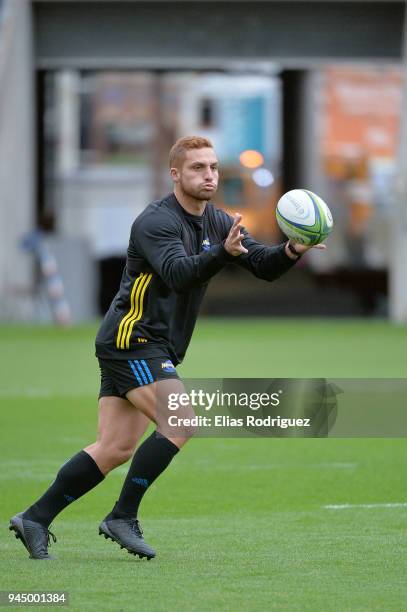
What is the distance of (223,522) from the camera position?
9.38 meters

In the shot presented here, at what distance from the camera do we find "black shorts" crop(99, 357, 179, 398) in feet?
25.3

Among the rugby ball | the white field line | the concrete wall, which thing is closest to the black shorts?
the rugby ball

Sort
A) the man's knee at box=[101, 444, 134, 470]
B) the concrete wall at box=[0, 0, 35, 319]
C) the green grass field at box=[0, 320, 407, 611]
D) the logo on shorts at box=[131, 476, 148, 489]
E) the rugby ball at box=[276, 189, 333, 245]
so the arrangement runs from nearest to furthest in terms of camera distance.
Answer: the green grass field at box=[0, 320, 407, 611] < the rugby ball at box=[276, 189, 333, 245] < the logo on shorts at box=[131, 476, 148, 489] < the man's knee at box=[101, 444, 134, 470] < the concrete wall at box=[0, 0, 35, 319]

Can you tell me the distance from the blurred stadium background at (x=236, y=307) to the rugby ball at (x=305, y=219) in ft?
2.76

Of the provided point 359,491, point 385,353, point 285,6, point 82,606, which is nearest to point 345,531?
point 359,491

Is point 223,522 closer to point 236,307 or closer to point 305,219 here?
point 305,219

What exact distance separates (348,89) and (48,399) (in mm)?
28834

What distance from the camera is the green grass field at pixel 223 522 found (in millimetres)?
7066

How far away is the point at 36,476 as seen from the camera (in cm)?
1130

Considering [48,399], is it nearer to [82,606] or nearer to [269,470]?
[269,470]

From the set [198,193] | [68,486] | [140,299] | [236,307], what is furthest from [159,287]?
[236,307]

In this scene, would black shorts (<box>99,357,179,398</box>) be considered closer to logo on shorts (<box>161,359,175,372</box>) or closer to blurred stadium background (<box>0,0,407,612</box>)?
logo on shorts (<box>161,359,175,372</box>)

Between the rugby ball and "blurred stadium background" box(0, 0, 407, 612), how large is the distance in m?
0.84

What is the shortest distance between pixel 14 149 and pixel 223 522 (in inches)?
1025
